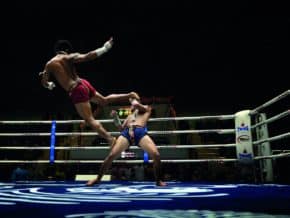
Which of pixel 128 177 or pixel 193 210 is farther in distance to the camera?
pixel 128 177

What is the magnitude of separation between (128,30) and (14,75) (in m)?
4.01

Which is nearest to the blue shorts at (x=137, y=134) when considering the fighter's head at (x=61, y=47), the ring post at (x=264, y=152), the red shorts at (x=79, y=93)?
the red shorts at (x=79, y=93)

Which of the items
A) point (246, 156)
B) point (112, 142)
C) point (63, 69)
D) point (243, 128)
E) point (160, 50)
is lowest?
point (246, 156)

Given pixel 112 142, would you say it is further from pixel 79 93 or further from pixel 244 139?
pixel 244 139

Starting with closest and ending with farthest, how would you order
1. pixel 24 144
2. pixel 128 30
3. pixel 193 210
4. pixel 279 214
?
pixel 279 214 < pixel 193 210 < pixel 128 30 < pixel 24 144

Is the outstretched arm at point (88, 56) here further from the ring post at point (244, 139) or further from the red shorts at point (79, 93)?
the ring post at point (244, 139)

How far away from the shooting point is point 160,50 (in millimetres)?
8914

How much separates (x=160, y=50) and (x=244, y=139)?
552 centimetres

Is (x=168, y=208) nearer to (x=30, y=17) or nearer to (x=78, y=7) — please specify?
(x=78, y=7)

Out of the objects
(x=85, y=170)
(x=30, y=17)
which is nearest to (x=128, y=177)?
(x=85, y=170)

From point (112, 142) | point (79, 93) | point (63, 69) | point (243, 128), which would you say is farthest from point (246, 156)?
point (63, 69)

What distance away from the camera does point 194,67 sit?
965 cm

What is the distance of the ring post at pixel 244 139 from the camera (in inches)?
149

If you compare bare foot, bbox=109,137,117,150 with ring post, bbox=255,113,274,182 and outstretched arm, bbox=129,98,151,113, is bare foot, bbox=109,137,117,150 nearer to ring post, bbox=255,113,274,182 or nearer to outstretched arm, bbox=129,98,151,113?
outstretched arm, bbox=129,98,151,113
